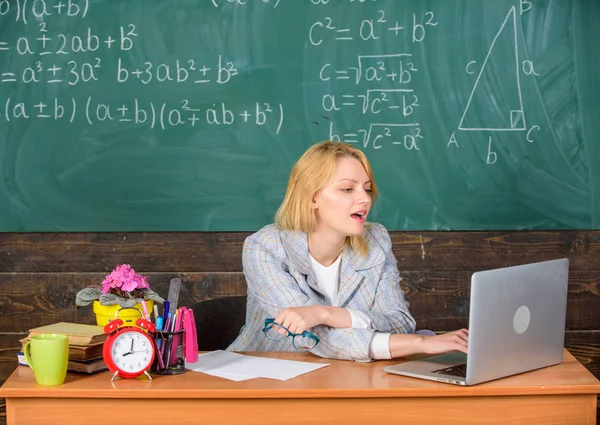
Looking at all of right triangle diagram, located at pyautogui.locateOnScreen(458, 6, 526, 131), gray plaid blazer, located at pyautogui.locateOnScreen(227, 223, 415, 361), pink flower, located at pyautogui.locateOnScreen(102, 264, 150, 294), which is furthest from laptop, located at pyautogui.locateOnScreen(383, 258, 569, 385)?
right triangle diagram, located at pyautogui.locateOnScreen(458, 6, 526, 131)

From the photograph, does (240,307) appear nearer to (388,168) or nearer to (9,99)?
(388,168)

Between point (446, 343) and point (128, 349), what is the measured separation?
0.76m

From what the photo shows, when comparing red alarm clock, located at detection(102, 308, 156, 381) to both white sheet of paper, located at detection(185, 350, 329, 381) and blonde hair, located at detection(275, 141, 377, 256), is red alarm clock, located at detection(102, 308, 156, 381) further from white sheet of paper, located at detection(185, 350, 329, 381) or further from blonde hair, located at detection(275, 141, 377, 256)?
blonde hair, located at detection(275, 141, 377, 256)

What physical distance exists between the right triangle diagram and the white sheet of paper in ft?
5.68

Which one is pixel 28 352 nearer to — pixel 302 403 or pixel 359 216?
pixel 302 403

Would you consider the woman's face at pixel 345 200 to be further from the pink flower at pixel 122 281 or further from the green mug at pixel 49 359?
the green mug at pixel 49 359

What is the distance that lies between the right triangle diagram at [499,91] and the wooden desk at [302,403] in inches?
70.8

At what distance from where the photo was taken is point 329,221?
8.04 ft

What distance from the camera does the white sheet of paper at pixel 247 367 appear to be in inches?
73.4

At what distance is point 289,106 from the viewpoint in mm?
3418

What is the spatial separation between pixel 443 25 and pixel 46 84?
1679 millimetres

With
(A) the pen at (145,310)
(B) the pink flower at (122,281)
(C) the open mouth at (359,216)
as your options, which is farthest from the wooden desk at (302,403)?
(C) the open mouth at (359,216)

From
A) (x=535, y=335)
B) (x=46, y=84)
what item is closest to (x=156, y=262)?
(x=46, y=84)

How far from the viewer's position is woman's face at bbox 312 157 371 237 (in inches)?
94.9
